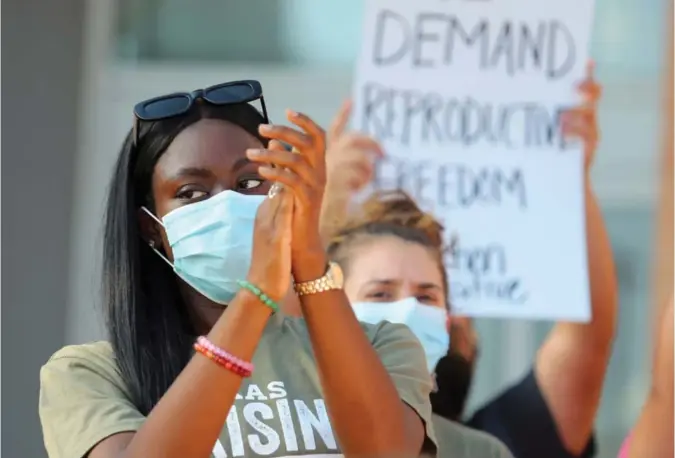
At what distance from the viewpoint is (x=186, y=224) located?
1.59m

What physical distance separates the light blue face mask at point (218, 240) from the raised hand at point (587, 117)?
888mm

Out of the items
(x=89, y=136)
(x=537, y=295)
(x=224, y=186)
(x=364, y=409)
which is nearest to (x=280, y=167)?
(x=224, y=186)

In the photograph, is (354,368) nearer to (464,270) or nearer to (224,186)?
(224,186)

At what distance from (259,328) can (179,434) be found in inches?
6.6

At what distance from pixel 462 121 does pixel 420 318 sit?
0.46 metres

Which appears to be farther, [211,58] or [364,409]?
[211,58]

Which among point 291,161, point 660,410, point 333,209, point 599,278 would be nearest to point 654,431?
point 660,410

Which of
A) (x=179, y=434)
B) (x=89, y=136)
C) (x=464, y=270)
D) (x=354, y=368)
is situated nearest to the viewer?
(x=179, y=434)

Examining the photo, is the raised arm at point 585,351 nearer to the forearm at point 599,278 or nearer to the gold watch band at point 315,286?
the forearm at point 599,278

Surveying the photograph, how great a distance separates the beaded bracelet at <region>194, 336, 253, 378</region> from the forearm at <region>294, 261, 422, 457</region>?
119 millimetres

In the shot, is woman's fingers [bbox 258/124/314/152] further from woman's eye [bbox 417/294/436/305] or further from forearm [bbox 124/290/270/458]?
woman's eye [bbox 417/294/436/305]

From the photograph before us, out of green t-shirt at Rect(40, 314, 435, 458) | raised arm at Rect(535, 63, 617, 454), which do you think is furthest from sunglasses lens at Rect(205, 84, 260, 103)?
raised arm at Rect(535, 63, 617, 454)

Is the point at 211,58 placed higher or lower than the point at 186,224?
higher

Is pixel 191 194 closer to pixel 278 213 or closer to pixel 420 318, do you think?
pixel 278 213
